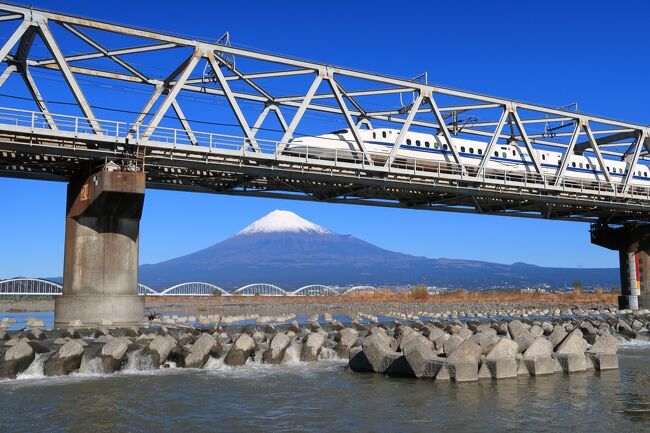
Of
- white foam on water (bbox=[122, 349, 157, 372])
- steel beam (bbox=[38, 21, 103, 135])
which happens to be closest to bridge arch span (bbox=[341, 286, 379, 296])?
steel beam (bbox=[38, 21, 103, 135])

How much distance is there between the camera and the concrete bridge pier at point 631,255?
5616 cm

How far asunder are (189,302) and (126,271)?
37294mm

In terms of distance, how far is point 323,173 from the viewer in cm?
3550

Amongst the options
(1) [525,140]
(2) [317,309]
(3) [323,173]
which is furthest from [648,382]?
(2) [317,309]

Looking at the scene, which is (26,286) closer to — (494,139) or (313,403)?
(494,139)

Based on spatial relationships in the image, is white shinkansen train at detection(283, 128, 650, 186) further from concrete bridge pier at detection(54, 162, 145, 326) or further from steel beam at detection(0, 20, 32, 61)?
steel beam at detection(0, 20, 32, 61)

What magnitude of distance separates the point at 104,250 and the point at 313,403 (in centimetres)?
1806

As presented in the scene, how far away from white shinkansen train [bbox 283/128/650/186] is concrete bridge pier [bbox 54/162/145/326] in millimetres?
10175

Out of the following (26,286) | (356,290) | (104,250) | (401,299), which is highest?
(104,250)

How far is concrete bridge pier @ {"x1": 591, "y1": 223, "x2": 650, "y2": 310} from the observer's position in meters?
56.2

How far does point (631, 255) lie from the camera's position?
5712 centimetres

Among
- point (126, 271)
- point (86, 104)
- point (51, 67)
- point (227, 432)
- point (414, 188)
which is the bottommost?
point (227, 432)

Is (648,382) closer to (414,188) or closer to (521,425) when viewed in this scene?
(521,425)

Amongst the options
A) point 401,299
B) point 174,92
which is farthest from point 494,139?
point 401,299
